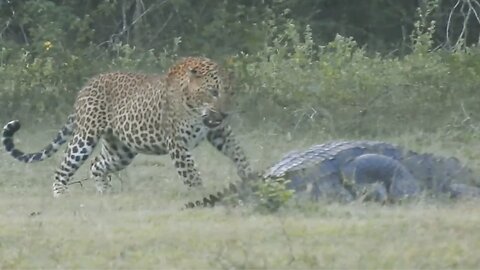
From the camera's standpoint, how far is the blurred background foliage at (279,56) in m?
17.9

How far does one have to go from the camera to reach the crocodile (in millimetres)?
11344

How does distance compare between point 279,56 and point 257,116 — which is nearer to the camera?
point 257,116

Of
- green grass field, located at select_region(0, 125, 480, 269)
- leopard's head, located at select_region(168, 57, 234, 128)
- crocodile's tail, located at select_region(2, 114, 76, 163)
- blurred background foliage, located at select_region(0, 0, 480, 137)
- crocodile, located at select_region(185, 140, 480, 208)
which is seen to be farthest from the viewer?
blurred background foliage, located at select_region(0, 0, 480, 137)

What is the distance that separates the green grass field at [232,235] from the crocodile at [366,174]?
1.59ft

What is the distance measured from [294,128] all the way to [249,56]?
2.56m

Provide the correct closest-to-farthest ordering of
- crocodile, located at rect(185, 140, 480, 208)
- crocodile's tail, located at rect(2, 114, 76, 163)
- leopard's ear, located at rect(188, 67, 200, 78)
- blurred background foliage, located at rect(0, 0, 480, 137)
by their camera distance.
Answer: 1. crocodile, located at rect(185, 140, 480, 208)
2. leopard's ear, located at rect(188, 67, 200, 78)
3. crocodile's tail, located at rect(2, 114, 76, 163)
4. blurred background foliage, located at rect(0, 0, 480, 137)

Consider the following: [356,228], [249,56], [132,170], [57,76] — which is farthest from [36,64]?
[356,228]

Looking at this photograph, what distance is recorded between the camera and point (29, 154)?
14.4 meters

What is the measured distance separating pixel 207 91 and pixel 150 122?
68cm

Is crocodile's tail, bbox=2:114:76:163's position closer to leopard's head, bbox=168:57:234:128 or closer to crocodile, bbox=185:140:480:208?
leopard's head, bbox=168:57:234:128

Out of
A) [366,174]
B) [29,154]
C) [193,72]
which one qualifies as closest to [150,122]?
[193,72]

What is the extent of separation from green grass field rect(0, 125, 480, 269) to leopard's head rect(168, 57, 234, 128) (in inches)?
52.8

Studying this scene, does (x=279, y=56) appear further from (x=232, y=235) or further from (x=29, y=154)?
(x=232, y=235)

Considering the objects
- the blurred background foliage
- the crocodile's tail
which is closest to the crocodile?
the crocodile's tail
